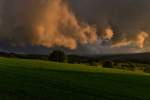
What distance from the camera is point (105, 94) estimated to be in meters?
27.9

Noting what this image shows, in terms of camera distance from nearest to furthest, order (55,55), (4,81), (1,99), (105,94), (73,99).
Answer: (1,99)
(73,99)
(105,94)
(4,81)
(55,55)

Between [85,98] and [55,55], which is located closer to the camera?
[85,98]

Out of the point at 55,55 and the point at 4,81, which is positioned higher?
the point at 55,55

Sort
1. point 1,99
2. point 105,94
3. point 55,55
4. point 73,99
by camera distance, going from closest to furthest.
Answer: point 1,99 → point 73,99 → point 105,94 → point 55,55

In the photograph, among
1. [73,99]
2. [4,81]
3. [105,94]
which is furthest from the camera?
[4,81]

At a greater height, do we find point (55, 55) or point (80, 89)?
point (55, 55)

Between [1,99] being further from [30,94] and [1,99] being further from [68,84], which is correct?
[68,84]

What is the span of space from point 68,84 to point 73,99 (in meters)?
8.22

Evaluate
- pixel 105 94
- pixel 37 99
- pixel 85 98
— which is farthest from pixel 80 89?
pixel 37 99

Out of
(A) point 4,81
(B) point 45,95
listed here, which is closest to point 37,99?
(B) point 45,95

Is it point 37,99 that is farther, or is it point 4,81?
point 4,81

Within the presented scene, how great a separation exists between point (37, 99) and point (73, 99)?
248cm

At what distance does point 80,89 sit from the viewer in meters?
29.6

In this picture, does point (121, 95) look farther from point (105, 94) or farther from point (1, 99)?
point (1, 99)
